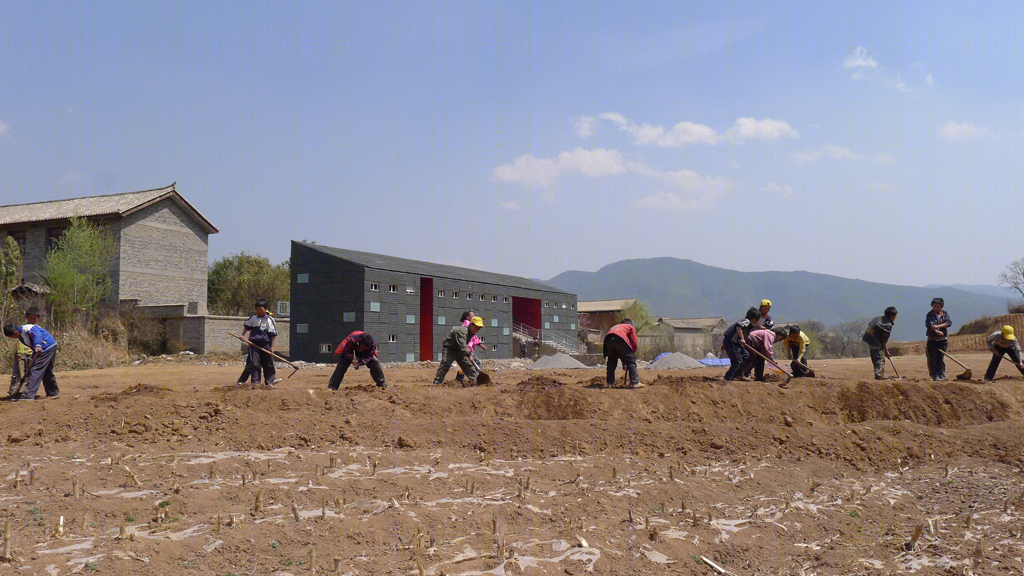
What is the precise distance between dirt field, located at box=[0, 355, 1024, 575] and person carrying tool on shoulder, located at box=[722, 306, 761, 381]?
0.96 meters

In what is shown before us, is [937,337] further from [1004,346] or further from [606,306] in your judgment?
[606,306]

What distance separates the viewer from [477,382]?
10531 mm

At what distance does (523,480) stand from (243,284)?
43429 millimetres

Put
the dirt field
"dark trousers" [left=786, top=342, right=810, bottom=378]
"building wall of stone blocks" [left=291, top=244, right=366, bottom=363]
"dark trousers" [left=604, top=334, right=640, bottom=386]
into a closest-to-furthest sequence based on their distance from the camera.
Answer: the dirt field
"dark trousers" [left=604, top=334, right=640, bottom=386]
"dark trousers" [left=786, top=342, right=810, bottom=378]
"building wall of stone blocks" [left=291, top=244, right=366, bottom=363]

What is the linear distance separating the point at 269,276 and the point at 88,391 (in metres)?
33.5

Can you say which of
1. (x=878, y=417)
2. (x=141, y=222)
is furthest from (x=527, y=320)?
(x=878, y=417)

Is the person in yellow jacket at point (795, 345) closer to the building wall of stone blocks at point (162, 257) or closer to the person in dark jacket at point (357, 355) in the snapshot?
the person in dark jacket at point (357, 355)

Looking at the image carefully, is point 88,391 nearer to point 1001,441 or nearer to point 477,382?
point 477,382

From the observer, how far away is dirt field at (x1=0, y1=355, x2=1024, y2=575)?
448 cm

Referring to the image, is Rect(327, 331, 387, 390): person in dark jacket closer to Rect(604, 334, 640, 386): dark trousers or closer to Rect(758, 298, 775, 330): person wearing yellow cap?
Rect(604, 334, 640, 386): dark trousers

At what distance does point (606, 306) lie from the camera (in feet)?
199

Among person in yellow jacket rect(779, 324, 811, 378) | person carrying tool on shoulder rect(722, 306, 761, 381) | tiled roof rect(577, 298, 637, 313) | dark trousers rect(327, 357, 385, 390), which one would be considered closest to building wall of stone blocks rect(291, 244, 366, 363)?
dark trousers rect(327, 357, 385, 390)

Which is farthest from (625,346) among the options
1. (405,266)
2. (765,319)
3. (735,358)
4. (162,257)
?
(162,257)

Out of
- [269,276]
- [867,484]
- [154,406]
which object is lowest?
[867,484]
